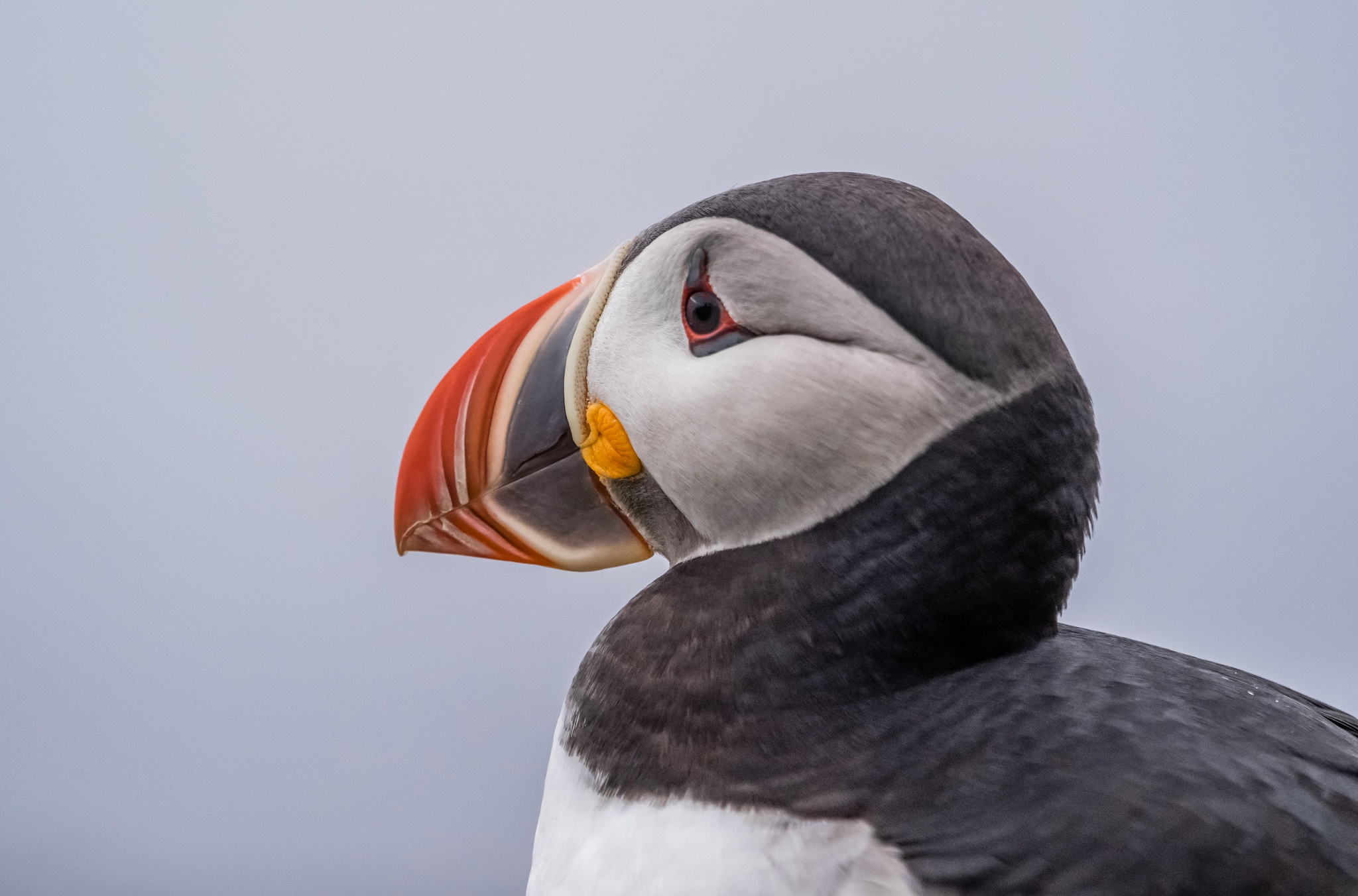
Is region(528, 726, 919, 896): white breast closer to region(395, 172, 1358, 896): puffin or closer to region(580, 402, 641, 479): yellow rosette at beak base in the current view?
region(395, 172, 1358, 896): puffin

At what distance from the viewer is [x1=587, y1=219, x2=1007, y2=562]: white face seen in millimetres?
589

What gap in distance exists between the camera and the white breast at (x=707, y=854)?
533mm

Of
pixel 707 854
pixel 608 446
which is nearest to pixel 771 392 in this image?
pixel 608 446

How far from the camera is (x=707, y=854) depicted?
0.56 meters

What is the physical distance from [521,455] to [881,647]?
0.31 m

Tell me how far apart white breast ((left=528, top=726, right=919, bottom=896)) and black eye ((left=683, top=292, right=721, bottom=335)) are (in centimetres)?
29

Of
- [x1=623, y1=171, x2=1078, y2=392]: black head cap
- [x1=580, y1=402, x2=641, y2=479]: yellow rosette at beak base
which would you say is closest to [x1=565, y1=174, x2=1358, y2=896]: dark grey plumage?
[x1=623, y1=171, x2=1078, y2=392]: black head cap

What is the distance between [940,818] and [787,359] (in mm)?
267

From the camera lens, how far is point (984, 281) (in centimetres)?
59

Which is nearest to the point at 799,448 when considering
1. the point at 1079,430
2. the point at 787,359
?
the point at 787,359

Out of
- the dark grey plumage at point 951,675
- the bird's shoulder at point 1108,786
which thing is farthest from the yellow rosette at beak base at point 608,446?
the bird's shoulder at point 1108,786

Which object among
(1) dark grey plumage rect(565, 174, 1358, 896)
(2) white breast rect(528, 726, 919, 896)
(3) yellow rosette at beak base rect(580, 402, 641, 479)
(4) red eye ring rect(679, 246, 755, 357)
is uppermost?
(4) red eye ring rect(679, 246, 755, 357)

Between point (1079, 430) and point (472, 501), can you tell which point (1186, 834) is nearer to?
point (1079, 430)

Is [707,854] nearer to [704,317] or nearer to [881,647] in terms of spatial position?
[881,647]
